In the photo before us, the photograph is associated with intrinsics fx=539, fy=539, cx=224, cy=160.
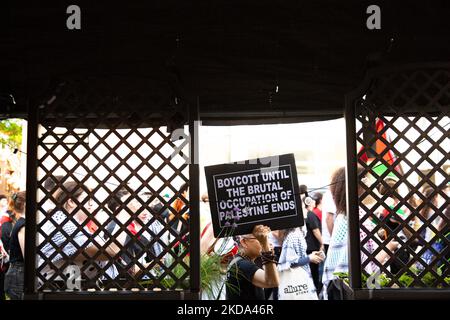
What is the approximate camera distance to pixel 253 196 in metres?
3.19

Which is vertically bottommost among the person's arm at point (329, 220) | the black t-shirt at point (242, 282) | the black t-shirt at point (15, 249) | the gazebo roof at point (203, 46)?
the black t-shirt at point (242, 282)

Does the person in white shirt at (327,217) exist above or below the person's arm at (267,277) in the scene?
above

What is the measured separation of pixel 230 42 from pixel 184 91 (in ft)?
1.34

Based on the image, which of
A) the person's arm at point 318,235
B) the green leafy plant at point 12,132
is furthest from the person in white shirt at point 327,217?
the green leafy plant at point 12,132

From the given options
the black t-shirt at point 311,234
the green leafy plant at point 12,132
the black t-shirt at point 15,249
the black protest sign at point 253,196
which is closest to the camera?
the black protest sign at point 253,196

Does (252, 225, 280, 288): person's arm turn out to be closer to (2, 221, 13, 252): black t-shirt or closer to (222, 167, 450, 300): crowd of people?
(222, 167, 450, 300): crowd of people

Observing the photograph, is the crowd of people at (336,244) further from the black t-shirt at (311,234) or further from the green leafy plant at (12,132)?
the green leafy plant at (12,132)

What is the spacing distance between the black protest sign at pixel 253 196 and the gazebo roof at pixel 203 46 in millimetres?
478

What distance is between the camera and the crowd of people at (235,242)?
2.71 metres

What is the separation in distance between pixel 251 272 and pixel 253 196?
0.51 m

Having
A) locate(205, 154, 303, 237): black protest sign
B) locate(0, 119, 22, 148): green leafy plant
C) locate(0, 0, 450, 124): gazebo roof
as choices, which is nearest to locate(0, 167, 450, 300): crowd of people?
locate(205, 154, 303, 237): black protest sign

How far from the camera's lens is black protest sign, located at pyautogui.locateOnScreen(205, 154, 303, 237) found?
3.15 meters

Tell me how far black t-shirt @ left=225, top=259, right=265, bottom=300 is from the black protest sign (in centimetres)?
27

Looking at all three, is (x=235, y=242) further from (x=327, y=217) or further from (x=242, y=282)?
(x=327, y=217)
